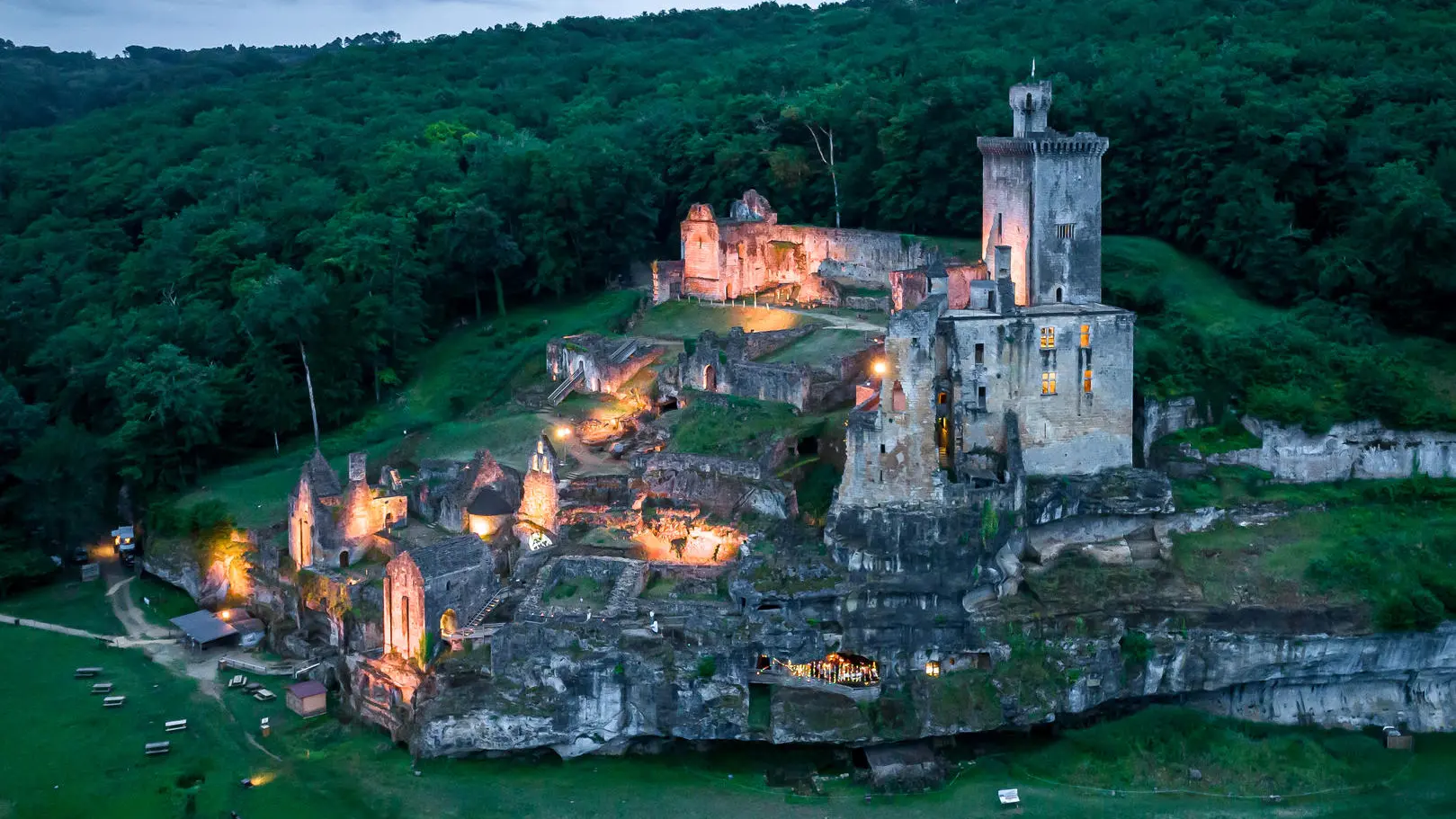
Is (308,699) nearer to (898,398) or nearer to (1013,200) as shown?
(898,398)

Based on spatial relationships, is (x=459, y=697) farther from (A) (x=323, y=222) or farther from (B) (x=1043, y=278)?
(A) (x=323, y=222)

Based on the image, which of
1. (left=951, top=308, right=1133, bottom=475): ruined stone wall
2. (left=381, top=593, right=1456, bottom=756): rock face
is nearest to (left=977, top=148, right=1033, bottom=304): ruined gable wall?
(left=951, top=308, right=1133, bottom=475): ruined stone wall

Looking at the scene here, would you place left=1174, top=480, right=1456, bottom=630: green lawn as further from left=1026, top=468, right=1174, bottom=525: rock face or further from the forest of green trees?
the forest of green trees

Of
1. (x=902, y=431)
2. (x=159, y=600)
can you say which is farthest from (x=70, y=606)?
(x=902, y=431)

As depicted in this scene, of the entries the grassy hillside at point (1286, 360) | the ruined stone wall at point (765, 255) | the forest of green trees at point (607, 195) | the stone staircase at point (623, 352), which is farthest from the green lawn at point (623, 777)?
the ruined stone wall at point (765, 255)

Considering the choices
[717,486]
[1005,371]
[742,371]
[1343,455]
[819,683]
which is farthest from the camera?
[742,371]

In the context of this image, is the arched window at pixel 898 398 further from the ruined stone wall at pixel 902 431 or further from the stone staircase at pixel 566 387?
the stone staircase at pixel 566 387
